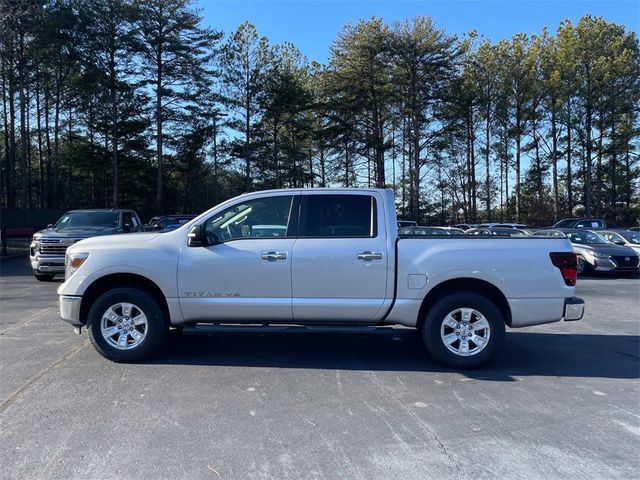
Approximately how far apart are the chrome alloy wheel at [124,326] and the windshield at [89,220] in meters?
8.56

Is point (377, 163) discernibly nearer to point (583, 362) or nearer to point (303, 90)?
point (303, 90)

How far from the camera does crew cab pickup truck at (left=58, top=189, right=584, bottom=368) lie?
566 centimetres

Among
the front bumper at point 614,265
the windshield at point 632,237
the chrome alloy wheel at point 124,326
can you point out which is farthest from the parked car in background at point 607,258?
the chrome alloy wheel at point 124,326

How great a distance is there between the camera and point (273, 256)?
571 cm

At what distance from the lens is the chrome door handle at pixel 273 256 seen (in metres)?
5.71

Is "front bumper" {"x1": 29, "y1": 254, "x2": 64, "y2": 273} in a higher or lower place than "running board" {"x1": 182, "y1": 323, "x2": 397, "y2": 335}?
higher

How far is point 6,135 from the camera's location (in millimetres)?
37344

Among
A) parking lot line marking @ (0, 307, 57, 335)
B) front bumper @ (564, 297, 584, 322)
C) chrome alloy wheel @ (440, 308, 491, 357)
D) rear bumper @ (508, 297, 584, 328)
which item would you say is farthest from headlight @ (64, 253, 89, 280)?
front bumper @ (564, 297, 584, 322)

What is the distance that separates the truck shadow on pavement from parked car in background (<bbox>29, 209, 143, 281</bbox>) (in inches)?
286

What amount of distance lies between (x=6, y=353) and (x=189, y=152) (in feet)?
132

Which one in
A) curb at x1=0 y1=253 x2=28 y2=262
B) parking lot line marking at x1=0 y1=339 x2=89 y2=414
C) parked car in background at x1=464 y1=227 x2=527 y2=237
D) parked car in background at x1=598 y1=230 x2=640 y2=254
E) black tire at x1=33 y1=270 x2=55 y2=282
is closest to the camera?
parking lot line marking at x1=0 y1=339 x2=89 y2=414

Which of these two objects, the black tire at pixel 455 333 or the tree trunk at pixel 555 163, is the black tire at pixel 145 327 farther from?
the tree trunk at pixel 555 163

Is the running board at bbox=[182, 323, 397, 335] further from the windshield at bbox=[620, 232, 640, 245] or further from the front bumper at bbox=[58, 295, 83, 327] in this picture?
the windshield at bbox=[620, 232, 640, 245]

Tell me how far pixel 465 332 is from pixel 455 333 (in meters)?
0.11
